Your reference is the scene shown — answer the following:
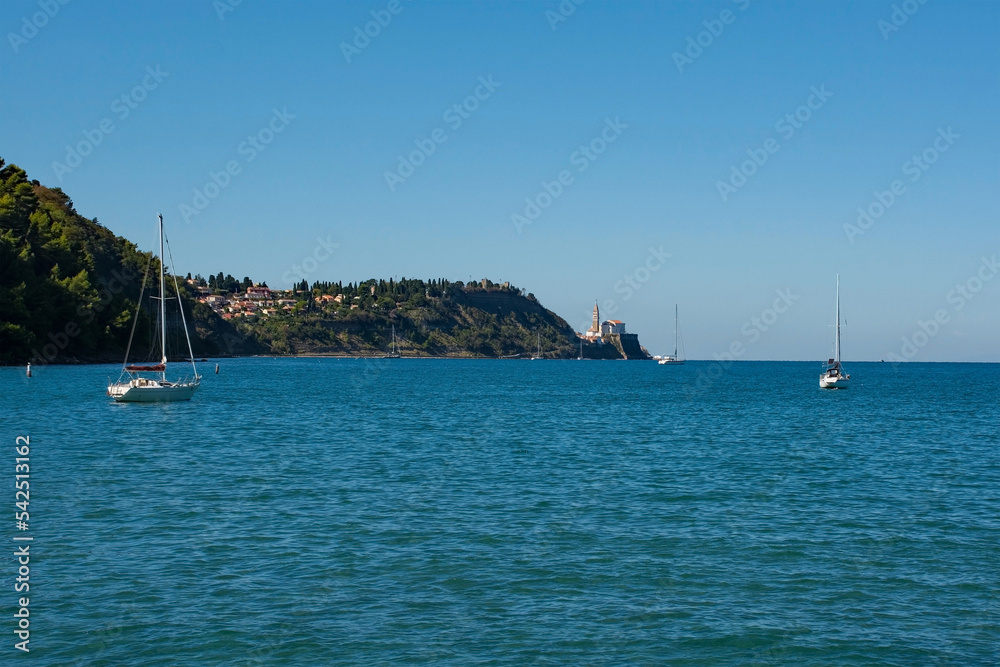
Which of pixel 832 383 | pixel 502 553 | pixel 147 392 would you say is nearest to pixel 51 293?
pixel 147 392

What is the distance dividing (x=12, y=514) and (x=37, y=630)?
10848 mm

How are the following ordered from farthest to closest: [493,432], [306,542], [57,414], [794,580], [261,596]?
[57,414] < [493,432] < [306,542] < [794,580] < [261,596]

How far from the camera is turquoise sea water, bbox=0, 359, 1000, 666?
1441cm

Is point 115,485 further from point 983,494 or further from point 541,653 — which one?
point 983,494

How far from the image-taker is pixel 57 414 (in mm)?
57219

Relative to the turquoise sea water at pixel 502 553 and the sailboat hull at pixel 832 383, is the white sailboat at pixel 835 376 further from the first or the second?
the turquoise sea water at pixel 502 553

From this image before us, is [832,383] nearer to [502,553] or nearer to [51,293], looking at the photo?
[502,553]

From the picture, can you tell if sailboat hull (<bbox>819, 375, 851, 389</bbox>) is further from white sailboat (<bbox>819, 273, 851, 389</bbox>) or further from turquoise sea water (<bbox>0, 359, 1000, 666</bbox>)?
turquoise sea water (<bbox>0, 359, 1000, 666</bbox>)

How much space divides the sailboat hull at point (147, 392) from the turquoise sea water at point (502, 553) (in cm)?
2522

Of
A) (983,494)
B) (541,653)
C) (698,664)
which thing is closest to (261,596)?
(541,653)

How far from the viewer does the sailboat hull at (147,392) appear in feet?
226

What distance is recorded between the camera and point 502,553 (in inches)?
789

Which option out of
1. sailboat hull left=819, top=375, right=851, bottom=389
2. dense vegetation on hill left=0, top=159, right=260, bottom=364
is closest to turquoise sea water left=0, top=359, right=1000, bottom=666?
sailboat hull left=819, top=375, right=851, bottom=389

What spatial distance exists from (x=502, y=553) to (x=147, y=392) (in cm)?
5727
